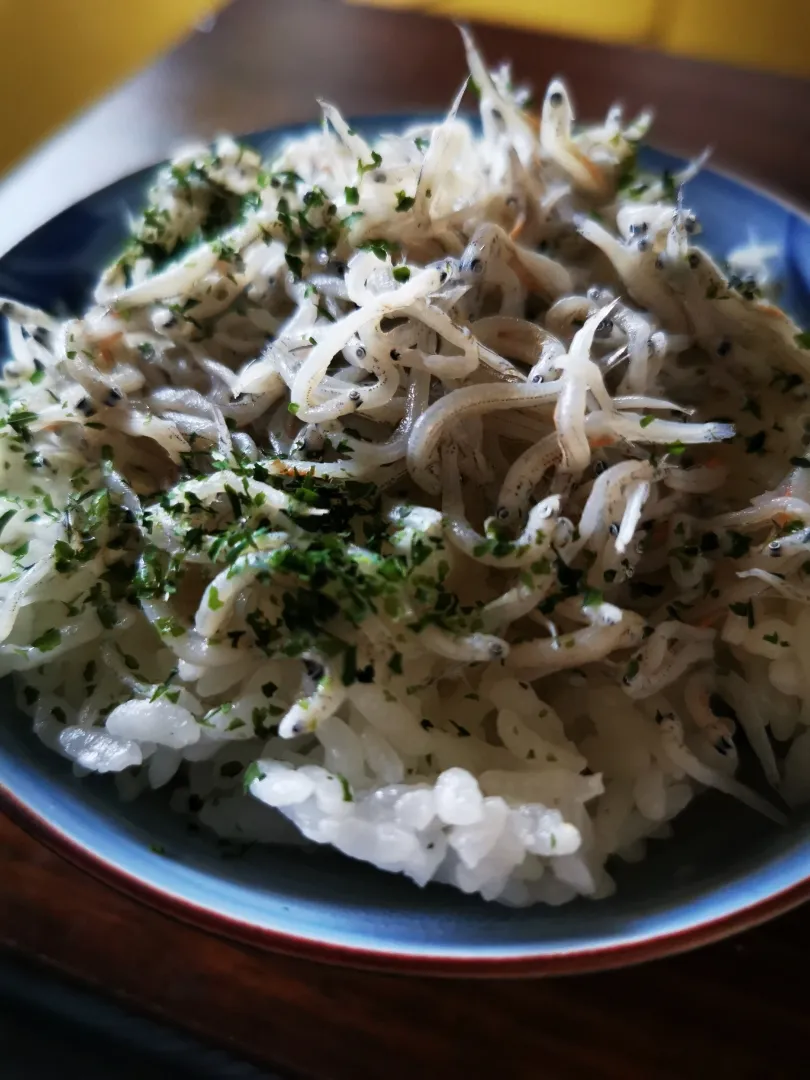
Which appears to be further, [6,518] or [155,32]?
[155,32]

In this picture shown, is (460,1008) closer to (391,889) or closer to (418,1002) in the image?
(418,1002)

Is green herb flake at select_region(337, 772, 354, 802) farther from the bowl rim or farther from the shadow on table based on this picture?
the shadow on table

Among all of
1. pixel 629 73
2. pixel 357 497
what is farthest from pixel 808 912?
pixel 629 73

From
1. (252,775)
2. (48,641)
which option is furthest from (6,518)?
(252,775)

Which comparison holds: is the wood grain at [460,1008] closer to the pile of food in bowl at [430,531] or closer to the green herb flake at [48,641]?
the pile of food in bowl at [430,531]

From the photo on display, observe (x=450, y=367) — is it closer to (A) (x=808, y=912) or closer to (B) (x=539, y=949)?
(B) (x=539, y=949)

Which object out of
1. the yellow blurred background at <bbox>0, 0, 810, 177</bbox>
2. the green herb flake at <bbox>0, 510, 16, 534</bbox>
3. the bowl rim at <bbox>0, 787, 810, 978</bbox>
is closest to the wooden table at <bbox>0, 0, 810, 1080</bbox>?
the bowl rim at <bbox>0, 787, 810, 978</bbox>
